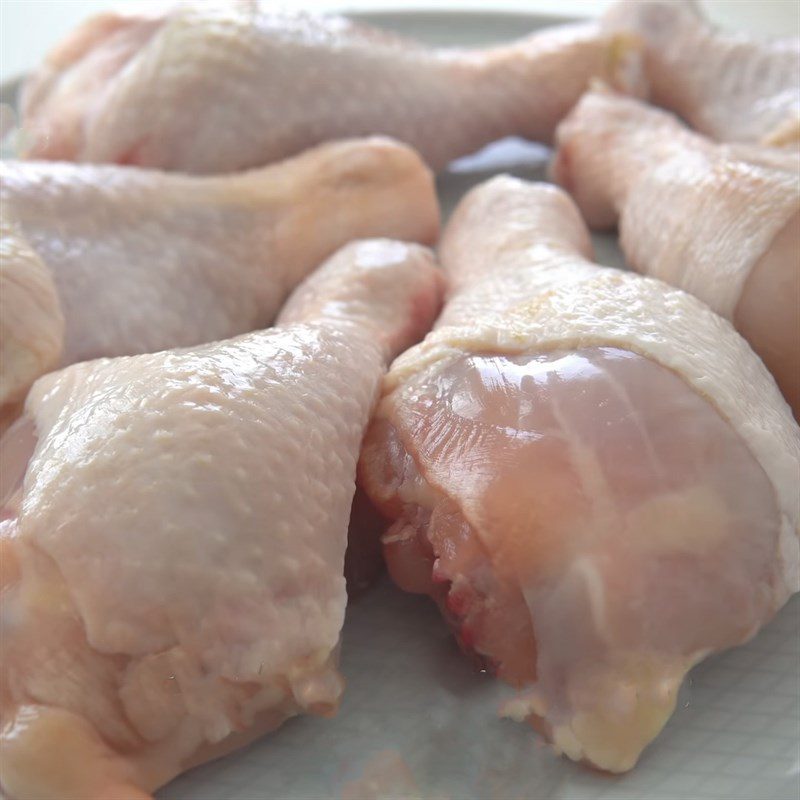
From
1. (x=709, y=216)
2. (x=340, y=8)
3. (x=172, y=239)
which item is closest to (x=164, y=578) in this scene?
(x=172, y=239)

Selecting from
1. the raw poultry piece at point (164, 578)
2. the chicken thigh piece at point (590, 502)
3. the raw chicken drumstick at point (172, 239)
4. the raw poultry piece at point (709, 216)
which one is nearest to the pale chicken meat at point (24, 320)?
the raw chicken drumstick at point (172, 239)

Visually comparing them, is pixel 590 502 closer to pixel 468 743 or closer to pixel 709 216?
pixel 468 743

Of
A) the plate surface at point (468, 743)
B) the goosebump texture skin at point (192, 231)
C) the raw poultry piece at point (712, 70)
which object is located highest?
the raw poultry piece at point (712, 70)

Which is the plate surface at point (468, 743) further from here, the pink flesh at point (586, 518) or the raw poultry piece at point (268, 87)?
the raw poultry piece at point (268, 87)

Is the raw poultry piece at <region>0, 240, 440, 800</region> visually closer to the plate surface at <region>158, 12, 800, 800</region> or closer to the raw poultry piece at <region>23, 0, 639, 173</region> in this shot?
the plate surface at <region>158, 12, 800, 800</region>

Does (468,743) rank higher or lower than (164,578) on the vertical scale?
lower

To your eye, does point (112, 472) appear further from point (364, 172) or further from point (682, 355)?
point (364, 172)
